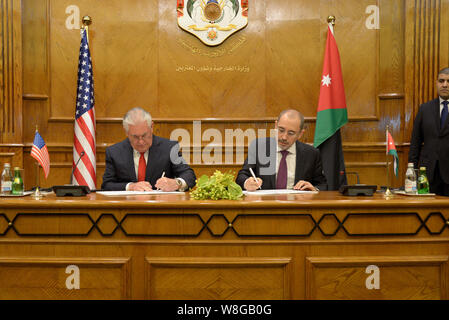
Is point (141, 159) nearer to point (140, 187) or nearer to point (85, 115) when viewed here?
point (140, 187)

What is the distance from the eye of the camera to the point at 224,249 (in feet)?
7.16

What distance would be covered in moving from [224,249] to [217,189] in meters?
0.34

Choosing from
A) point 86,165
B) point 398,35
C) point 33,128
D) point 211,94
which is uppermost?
point 398,35

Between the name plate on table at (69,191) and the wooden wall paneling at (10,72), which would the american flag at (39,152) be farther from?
the wooden wall paneling at (10,72)

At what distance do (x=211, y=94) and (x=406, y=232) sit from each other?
2.98m

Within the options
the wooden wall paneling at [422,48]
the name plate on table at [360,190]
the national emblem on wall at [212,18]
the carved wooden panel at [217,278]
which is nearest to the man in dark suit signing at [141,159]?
the carved wooden panel at [217,278]

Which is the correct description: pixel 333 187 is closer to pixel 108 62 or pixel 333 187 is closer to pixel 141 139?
pixel 141 139

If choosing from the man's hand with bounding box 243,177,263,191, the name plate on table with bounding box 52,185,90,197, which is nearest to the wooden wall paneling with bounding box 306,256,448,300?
the man's hand with bounding box 243,177,263,191

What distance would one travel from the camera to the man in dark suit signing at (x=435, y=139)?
388cm

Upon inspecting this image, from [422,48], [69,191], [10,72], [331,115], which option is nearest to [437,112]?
[422,48]

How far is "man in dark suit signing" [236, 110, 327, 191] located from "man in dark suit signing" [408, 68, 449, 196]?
1.33m

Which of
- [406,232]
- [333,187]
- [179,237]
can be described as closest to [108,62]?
[333,187]

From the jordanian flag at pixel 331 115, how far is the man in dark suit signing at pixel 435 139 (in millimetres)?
710

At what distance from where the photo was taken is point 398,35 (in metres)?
4.58
